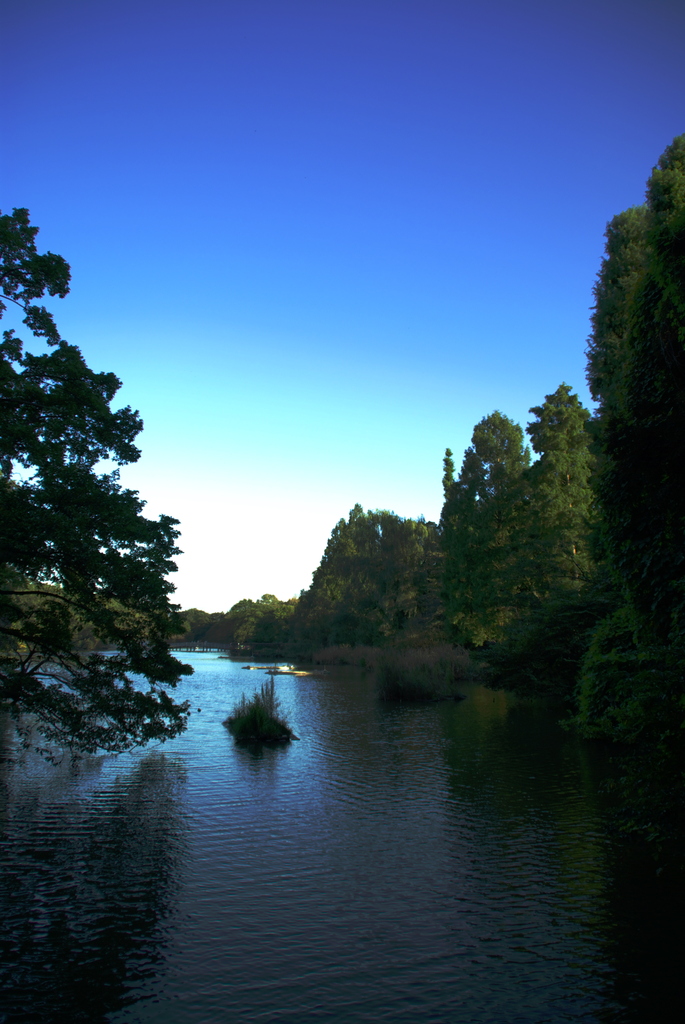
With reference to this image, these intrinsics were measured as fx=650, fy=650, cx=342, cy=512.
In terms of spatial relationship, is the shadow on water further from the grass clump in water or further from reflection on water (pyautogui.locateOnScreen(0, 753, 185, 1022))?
the grass clump in water

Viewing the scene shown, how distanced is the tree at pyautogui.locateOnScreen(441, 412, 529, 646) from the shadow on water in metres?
33.8

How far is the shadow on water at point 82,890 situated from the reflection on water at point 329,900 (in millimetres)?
36

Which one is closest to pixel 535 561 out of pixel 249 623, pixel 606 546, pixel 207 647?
pixel 606 546

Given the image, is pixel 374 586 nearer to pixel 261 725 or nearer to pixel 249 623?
pixel 261 725

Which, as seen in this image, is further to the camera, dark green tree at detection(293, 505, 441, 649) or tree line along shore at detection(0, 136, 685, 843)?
dark green tree at detection(293, 505, 441, 649)

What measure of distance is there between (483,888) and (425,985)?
3031mm

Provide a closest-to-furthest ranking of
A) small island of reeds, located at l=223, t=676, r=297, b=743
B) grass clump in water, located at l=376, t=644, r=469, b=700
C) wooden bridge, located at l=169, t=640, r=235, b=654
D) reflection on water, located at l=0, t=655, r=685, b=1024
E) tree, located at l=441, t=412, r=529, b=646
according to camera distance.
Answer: reflection on water, located at l=0, t=655, r=685, b=1024, small island of reeds, located at l=223, t=676, r=297, b=743, grass clump in water, located at l=376, t=644, r=469, b=700, tree, located at l=441, t=412, r=529, b=646, wooden bridge, located at l=169, t=640, r=235, b=654

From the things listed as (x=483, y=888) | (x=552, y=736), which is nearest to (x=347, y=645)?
(x=552, y=736)

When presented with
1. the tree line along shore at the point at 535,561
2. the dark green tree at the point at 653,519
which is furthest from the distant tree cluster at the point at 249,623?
the dark green tree at the point at 653,519

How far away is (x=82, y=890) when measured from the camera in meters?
9.40

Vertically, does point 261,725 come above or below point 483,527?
below

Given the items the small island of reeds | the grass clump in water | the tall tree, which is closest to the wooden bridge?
the grass clump in water

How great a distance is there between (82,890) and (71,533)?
594 centimetres

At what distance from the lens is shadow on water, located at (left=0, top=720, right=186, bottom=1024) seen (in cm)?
672
